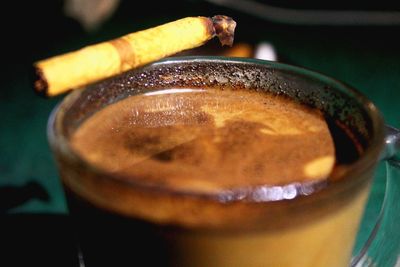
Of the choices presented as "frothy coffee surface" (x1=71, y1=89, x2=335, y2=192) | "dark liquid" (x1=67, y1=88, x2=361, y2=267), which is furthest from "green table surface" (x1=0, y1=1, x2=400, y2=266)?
"dark liquid" (x1=67, y1=88, x2=361, y2=267)

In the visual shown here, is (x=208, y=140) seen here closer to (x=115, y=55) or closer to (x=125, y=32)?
(x=115, y=55)

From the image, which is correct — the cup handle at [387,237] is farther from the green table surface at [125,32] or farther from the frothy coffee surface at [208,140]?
the green table surface at [125,32]

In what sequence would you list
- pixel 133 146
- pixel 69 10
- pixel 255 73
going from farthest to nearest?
pixel 69 10
pixel 255 73
pixel 133 146

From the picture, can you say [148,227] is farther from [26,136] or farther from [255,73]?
[26,136]

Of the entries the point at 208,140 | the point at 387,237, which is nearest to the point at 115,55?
the point at 208,140

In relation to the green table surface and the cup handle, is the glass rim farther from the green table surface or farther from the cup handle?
the green table surface

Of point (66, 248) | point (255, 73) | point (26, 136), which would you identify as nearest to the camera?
point (255, 73)

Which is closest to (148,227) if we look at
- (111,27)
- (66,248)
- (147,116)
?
(147,116)
